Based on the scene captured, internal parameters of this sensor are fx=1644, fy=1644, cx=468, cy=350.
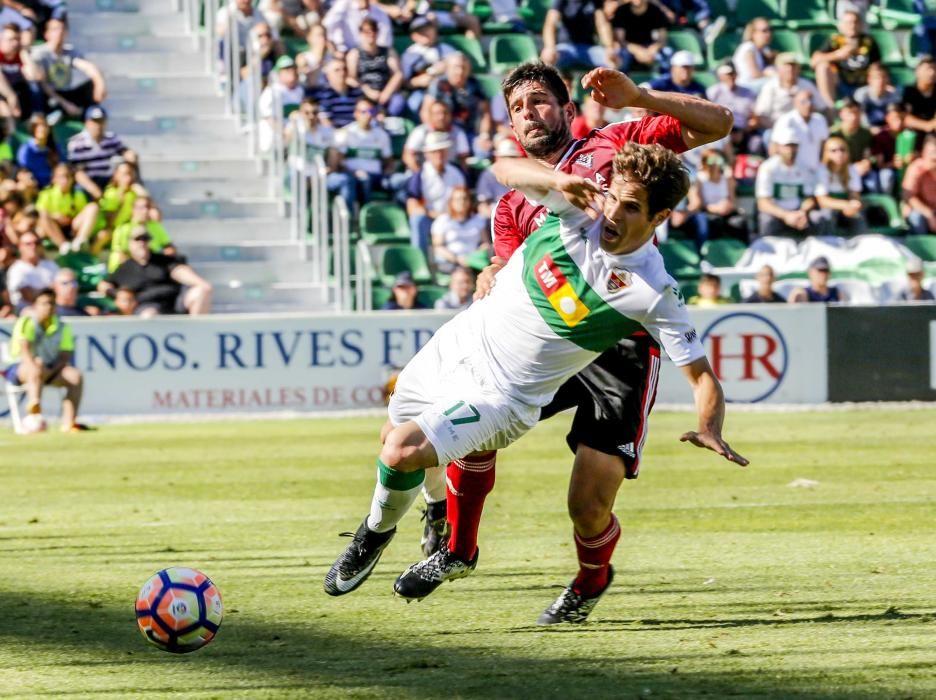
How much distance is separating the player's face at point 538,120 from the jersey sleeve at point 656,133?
0.21 metres

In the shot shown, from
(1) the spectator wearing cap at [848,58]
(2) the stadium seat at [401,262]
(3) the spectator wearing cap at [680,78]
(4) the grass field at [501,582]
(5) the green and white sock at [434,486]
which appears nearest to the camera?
(4) the grass field at [501,582]

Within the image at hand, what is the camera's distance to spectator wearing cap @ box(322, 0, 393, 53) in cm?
2262

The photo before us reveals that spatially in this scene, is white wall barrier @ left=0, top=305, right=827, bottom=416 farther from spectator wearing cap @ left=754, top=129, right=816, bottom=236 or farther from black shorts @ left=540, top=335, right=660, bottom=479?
black shorts @ left=540, top=335, right=660, bottom=479

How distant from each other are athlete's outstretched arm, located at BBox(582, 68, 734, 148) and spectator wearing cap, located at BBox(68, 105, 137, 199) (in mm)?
15125

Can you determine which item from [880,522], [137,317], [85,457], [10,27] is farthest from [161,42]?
[880,522]

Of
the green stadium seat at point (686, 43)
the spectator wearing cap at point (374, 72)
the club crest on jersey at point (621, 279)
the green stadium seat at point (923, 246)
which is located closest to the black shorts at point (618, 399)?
the club crest on jersey at point (621, 279)

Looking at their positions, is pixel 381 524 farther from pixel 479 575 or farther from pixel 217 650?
pixel 479 575

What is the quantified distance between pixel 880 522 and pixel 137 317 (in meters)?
10.9

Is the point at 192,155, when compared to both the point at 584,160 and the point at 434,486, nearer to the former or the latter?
the point at 434,486

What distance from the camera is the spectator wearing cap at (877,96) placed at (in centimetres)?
2342


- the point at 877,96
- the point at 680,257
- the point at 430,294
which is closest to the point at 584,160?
the point at 430,294

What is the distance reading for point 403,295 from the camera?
19297 mm

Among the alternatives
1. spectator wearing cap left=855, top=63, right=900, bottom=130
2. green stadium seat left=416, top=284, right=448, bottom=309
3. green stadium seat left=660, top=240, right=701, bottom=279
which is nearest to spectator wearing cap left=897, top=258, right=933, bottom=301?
green stadium seat left=660, top=240, right=701, bottom=279

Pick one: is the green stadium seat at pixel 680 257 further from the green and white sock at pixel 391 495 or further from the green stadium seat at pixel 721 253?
the green and white sock at pixel 391 495
